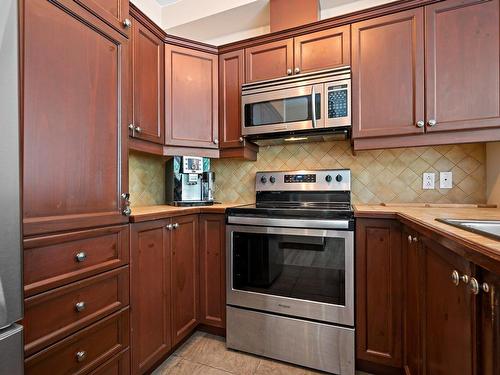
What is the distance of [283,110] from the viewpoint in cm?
185

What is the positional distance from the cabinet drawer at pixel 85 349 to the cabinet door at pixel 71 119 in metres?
0.44

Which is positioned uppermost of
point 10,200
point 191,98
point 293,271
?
point 191,98

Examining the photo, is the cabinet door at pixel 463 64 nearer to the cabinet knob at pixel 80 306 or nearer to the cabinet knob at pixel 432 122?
the cabinet knob at pixel 432 122

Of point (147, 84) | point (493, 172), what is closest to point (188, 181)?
point (147, 84)

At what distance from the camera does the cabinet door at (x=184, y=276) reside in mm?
1680

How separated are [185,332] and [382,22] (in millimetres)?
2432

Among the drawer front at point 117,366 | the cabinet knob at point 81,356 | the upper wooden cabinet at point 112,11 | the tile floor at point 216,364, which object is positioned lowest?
the tile floor at point 216,364

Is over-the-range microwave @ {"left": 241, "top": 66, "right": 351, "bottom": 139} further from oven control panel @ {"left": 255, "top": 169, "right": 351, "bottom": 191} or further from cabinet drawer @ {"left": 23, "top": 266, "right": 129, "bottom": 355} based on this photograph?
cabinet drawer @ {"left": 23, "top": 266, "right": 129, "bottom": 355}

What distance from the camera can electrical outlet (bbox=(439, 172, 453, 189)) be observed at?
1815 millimetres

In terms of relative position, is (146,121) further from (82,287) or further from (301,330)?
(301,330)

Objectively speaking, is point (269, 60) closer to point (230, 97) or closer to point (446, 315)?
point (230, 97)

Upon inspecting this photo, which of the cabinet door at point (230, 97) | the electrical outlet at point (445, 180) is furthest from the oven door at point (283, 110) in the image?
the electrical outlet at point (445, 180)

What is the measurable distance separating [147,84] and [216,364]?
1.90 m

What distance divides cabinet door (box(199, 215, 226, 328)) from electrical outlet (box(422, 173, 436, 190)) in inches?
58.1
